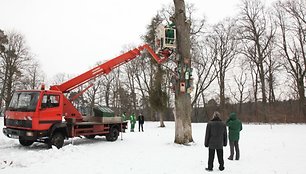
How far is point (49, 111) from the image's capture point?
11859 mm

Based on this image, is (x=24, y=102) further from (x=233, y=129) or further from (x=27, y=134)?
(x=233, y=129)

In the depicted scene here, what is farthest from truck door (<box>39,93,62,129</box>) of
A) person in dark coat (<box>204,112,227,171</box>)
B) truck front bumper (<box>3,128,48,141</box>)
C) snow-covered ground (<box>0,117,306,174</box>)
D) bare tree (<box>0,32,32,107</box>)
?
bare tree (<box>0,32,32,107</box>)

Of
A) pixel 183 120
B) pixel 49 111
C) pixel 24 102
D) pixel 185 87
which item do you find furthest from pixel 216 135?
pixel 24 102

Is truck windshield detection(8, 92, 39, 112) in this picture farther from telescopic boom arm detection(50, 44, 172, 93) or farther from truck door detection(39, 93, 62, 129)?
telescopic boom arm detection(50, 44, 172, 93)

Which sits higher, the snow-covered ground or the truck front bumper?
the truck front bumper

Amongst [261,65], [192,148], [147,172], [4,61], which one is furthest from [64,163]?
[4,61]

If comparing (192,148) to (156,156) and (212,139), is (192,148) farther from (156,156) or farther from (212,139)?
A: (212,139)

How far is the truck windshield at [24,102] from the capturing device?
11.4 meters

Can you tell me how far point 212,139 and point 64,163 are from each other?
4.66 metres

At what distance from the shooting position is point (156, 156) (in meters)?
10.3

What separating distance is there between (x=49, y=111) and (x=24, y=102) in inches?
43.0

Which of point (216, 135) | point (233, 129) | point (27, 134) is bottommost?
point (27, 134)

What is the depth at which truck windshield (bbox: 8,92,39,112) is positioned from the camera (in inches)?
450

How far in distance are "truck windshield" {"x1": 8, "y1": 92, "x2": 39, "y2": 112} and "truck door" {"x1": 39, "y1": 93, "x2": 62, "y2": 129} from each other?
0.33 meters
